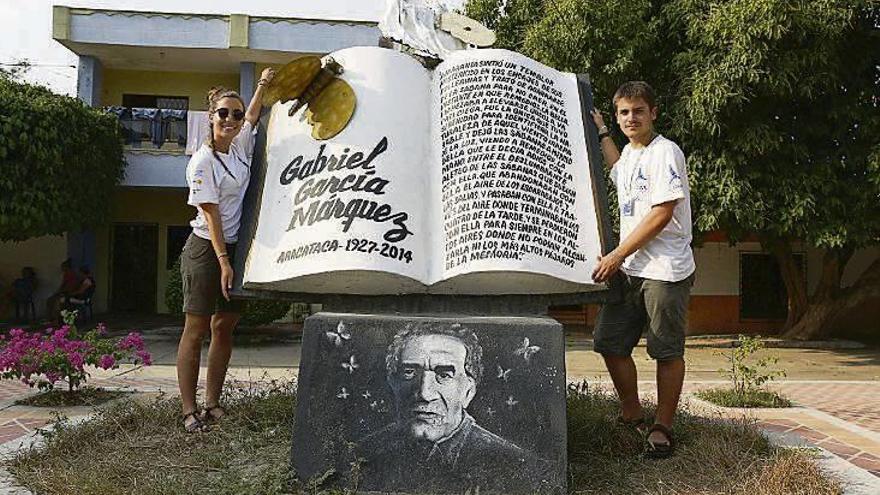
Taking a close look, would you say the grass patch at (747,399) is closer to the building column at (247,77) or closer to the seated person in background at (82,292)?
the building column at (247,77)

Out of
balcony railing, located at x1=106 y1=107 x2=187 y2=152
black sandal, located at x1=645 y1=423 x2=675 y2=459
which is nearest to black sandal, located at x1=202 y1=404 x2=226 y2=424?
black sandal, located at x1=645 y1=423 x2=675 y2=459

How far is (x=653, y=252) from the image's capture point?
350cm

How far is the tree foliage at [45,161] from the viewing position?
427 inches

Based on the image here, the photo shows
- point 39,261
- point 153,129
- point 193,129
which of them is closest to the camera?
point 193,129

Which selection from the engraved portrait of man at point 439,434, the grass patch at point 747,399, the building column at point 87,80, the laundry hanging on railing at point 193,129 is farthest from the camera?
the building column at point 87,80

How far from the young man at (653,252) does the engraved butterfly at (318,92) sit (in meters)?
1.28

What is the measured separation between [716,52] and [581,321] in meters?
8.37

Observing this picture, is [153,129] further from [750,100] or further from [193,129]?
[750,100]

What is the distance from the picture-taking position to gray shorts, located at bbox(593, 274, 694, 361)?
346 centimetres

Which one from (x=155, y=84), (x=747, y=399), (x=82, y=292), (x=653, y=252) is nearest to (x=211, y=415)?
(x=653, y=252)

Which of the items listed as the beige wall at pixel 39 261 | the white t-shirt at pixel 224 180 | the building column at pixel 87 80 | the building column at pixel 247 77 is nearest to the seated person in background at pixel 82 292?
the beige wall at pixel 39 261

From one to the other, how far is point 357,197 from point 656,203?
4.24 feet

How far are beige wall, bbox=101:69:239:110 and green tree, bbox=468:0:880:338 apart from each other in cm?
865

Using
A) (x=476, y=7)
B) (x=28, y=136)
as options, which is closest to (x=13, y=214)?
(x=28, y=136)
